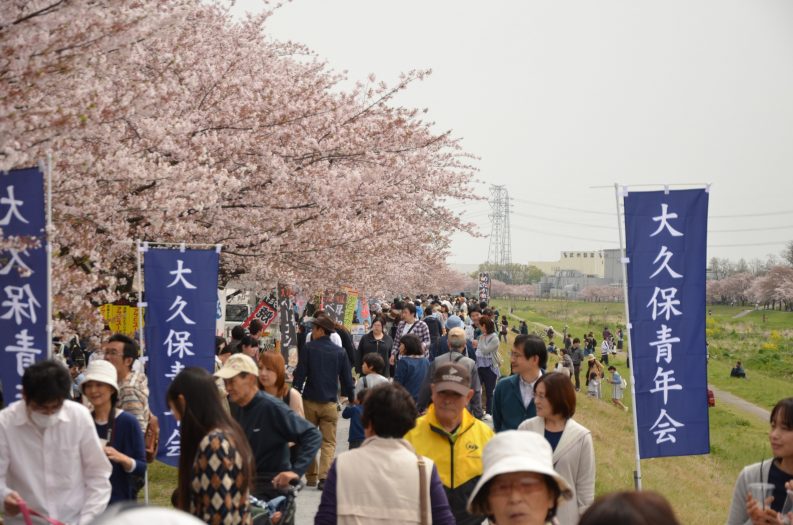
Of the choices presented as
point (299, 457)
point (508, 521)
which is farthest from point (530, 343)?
point (508, 521)

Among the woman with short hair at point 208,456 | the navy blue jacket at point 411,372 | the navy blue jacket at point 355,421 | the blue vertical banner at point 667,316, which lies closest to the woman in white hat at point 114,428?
the woman with short hair at point 208,456

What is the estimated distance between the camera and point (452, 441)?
560cm

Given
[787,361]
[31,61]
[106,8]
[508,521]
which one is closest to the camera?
[508,521]

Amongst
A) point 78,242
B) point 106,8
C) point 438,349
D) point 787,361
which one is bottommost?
point 787,361

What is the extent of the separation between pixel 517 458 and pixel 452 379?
2136 millimetres

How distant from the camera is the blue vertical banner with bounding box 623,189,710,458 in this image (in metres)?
7.35

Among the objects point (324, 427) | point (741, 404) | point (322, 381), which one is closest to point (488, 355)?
point (324, 427)

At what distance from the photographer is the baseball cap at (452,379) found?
5621 mm

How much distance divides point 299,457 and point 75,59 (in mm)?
3688

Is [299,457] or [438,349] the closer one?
[299,457]

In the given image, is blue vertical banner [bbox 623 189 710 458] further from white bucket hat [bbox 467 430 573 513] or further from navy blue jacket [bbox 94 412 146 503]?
white bucket hat [bbox 467 430 573 513]

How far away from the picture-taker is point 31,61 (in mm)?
7168

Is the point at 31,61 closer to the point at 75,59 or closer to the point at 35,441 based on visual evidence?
the point at 75,59

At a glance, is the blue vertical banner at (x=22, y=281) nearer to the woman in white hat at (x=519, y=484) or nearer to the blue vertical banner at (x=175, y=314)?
the blue vertical banner at (x=175, y=314)
